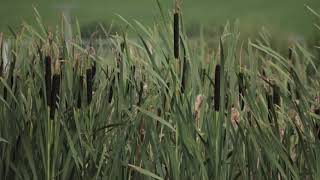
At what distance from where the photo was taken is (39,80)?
4.08 ft

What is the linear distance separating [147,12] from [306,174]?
367 inches

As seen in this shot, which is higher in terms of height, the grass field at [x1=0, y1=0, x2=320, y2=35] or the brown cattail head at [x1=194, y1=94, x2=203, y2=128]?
the brown cattail head at [x1=194, y1=94, x2=203, y2=128]

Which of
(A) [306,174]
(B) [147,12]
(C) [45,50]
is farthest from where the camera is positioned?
(B) [147,12]

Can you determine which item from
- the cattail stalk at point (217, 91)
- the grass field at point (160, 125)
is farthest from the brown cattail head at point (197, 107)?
the cattail stalk at point (217, 91)

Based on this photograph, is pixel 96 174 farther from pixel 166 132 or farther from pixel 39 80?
pixel 39 80

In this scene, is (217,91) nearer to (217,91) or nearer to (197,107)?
(217,91)

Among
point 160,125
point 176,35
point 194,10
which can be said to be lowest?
point 194,10

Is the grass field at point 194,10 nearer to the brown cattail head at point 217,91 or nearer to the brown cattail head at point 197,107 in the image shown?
the brown cattail head at point 197,107

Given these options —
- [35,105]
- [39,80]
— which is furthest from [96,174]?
[39,80]

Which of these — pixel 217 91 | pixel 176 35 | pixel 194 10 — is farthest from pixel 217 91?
pixel 194 10

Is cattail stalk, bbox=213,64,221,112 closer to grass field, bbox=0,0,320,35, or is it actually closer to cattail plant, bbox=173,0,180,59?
cattail plant, bbox=173,0,180,59

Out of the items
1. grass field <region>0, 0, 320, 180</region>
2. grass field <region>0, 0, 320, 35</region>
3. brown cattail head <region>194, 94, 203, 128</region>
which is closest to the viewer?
grass field <region>0, 0, 320, 180</region>

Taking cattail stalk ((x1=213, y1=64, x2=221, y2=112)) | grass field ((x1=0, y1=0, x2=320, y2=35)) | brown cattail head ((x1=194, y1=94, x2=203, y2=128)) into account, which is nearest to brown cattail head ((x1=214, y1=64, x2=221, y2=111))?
cattail stalk ((x1=213, y1=64, x2=221, y2=112))

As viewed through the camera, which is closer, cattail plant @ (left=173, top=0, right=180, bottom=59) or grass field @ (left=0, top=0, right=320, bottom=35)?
cattail plant @ (left=173, top=0, right=180, bottom=59)
